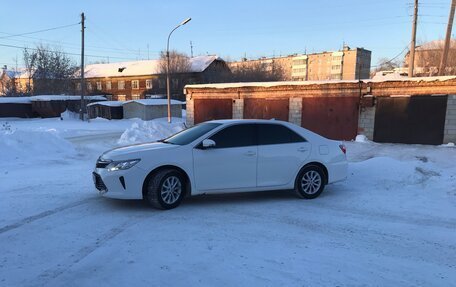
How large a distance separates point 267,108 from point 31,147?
527 inches

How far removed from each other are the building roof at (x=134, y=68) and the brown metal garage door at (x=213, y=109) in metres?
40.5

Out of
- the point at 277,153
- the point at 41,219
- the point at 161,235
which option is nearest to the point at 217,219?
the point at 161,235

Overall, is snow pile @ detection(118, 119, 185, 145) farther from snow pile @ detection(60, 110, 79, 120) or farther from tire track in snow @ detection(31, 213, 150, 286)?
snow pile @ detection(60, 110, 79, 120)

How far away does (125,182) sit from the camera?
6.19 meters

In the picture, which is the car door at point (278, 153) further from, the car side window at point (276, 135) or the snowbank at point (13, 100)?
the snowbank at point (13, 100)

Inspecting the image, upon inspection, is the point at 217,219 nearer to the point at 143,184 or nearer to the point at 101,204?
the point at 143,184

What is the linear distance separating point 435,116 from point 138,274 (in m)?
17.2

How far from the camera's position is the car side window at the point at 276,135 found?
716 cm

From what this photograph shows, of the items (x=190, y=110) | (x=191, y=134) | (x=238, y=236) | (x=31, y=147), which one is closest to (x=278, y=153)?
(x=191, y=134)

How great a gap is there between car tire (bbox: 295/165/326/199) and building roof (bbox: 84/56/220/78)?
195 feet

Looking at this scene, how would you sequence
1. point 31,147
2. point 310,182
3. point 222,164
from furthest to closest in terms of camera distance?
point 31,147 → point 310,182 → point 222,164

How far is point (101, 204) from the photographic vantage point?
6.73 meters

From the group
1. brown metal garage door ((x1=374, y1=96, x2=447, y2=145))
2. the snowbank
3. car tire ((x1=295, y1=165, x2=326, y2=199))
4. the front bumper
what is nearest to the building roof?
the snowbank

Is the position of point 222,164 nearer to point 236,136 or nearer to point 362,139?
point 236,136
